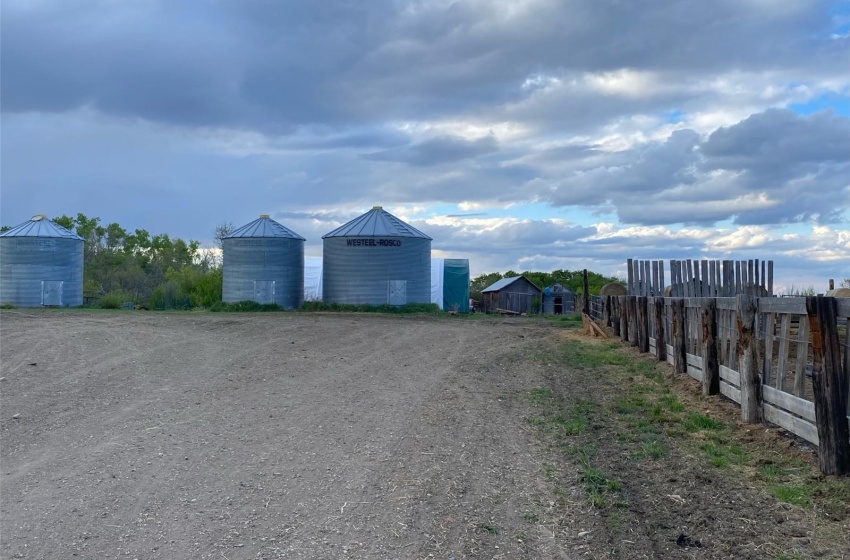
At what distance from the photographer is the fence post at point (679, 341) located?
1295 centimetres

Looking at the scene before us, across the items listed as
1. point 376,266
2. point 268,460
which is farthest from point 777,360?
point 376,266

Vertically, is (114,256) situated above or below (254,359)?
above

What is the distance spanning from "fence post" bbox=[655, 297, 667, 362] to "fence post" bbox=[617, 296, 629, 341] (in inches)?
199

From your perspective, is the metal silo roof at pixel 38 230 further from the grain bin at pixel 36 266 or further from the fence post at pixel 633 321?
the fence post at pixel 633 321

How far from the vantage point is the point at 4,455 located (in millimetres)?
8477

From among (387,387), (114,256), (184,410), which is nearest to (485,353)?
(387,387)

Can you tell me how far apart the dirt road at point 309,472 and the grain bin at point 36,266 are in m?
27.6

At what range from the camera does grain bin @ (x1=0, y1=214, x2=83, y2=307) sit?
40062 millimetres

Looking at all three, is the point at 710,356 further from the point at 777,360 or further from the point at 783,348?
the point at 783,348

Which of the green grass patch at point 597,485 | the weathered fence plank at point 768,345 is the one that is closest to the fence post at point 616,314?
the weathered fence plank at point 768,345

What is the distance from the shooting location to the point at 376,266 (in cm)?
3809

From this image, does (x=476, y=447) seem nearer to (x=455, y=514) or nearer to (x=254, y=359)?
(x=455, y=514)

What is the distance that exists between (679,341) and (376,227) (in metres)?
26.8

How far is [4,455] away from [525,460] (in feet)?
18.0
